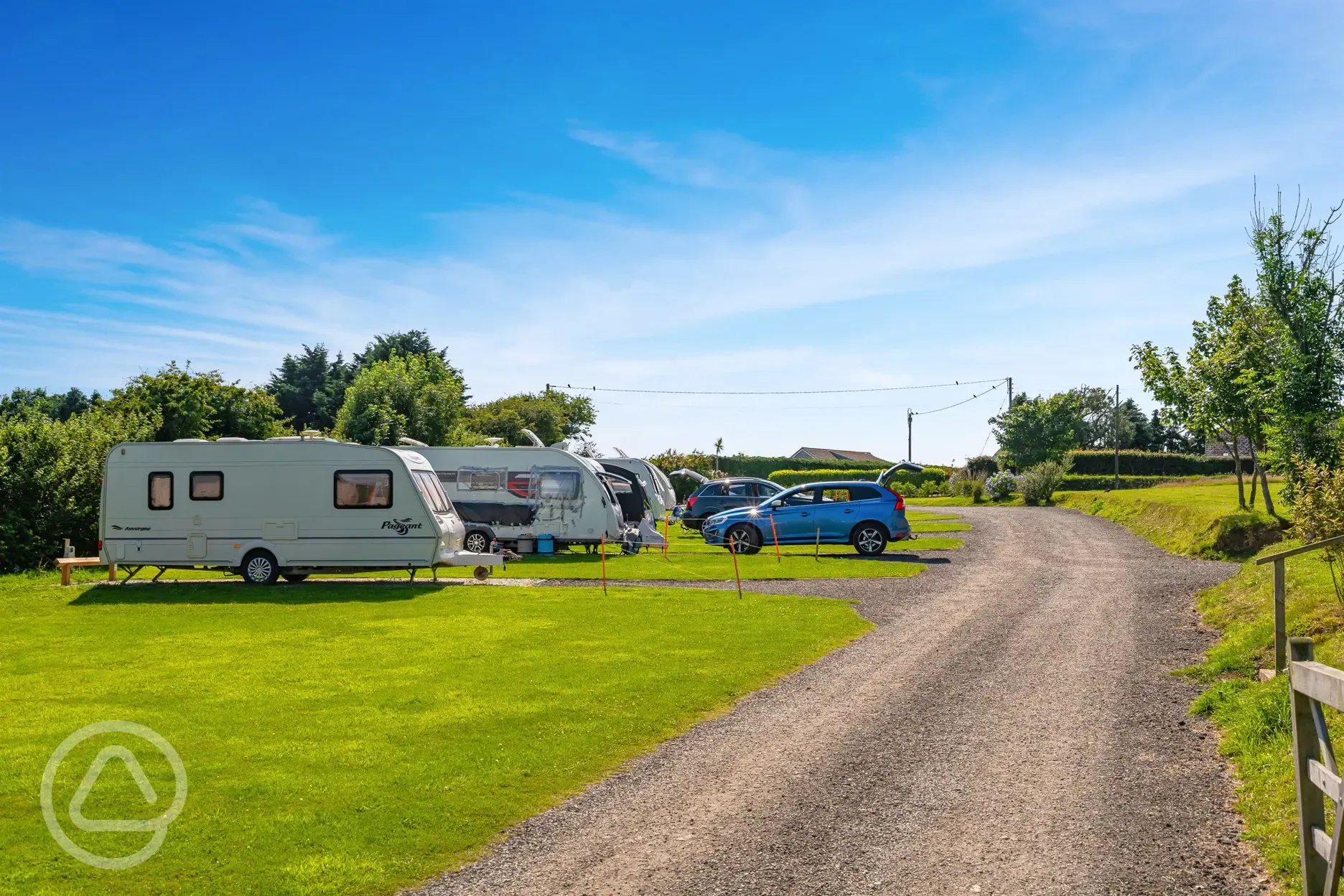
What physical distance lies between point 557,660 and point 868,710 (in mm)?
3816

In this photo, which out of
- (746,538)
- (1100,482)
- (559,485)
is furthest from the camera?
(1100,482)

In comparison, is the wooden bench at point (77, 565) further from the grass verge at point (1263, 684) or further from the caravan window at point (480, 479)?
the grass verge at point (1263, 684)

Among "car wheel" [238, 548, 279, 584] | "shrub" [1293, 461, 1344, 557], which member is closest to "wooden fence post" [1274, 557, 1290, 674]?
"shrub" [1293, 461, 1344, 557]

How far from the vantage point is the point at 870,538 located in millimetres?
24859

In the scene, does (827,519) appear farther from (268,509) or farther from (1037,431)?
(1037,431)

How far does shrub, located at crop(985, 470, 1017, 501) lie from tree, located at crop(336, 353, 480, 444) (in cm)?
2398

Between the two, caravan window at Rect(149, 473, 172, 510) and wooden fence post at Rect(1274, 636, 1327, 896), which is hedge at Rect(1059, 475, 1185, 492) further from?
wooden fence post at Rect(1274, 636, 1327, 896)

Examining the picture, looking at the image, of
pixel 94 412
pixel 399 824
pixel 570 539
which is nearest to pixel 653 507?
pixel 570 539

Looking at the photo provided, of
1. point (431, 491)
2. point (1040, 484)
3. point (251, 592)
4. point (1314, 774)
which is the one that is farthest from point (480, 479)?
point (1040, 484)

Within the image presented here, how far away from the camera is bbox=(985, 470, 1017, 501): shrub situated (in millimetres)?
48250

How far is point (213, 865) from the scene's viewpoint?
18.7ft

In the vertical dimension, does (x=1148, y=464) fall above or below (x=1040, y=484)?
above

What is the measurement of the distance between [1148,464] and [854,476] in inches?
730

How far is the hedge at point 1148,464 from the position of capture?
6047 centimetres
